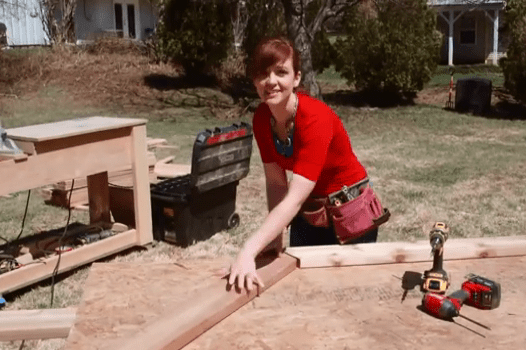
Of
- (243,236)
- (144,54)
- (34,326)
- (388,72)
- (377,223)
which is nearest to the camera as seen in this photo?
(34,326)

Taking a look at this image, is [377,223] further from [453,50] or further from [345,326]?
[453,50]

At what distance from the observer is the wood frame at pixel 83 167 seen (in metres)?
5.02

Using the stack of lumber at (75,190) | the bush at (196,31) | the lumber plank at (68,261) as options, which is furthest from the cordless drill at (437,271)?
the bush at (196,31)

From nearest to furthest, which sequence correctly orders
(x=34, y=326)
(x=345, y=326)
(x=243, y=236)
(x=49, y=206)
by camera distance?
(x=345, y=326), (x=34, y=326), (x=243, y=236), (x=49, y=206)

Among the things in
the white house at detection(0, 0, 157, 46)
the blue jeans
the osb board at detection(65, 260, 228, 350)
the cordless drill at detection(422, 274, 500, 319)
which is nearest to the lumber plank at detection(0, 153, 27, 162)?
the osb board at detection(65, 260, 228, 350)

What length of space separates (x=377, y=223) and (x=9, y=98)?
56.0 feet

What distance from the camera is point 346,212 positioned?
349 centimetres

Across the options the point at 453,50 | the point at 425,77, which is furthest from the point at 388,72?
the point at 453,50

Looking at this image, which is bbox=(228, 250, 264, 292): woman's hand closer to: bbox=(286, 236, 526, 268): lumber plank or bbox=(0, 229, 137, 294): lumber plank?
bbox=(286, 236, 526, 268): lumber plank

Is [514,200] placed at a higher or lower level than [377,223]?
lower

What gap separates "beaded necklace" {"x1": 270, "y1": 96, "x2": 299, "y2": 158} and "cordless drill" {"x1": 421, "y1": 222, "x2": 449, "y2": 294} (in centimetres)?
78

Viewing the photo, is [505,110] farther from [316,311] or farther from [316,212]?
[316,311]

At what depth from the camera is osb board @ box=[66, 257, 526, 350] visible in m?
2.34

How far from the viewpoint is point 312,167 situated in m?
2.88
